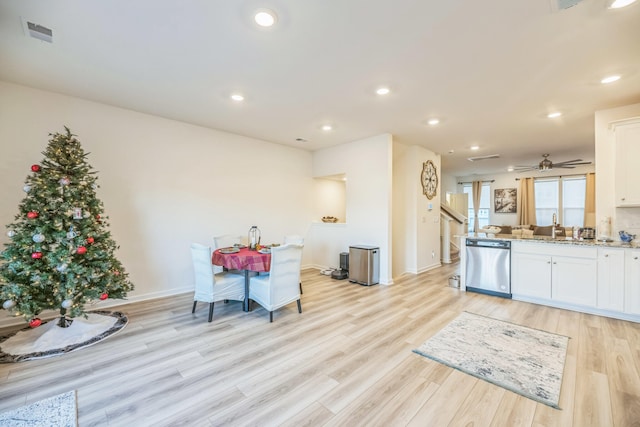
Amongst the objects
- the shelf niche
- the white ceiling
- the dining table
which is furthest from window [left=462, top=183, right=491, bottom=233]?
the dining table

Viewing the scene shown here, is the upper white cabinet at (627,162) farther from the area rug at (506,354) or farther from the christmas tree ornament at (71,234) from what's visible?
the christmas tree ornament at (71,234)

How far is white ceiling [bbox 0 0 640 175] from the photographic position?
78.2 inches

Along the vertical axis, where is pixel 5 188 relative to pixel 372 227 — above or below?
above

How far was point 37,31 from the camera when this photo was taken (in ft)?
7.27

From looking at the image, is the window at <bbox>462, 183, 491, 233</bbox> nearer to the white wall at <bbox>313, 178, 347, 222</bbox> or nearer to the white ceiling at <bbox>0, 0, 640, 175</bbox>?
the white wall at <bbox>313, 178, 347, 222</bbox>

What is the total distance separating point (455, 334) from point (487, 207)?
8.99 m

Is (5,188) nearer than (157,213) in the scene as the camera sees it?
Yes

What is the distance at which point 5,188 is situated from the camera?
10.2 ft

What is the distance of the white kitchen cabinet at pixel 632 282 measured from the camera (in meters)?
3.17

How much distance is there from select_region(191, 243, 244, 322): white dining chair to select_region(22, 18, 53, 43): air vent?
7.54ft

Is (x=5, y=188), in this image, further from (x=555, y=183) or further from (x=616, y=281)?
(x=555, y=183)

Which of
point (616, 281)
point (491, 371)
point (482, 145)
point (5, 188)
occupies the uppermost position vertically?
point (482, 145)

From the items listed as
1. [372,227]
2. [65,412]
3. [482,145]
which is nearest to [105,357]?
[65,412]

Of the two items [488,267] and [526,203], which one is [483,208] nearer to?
[526,203]
